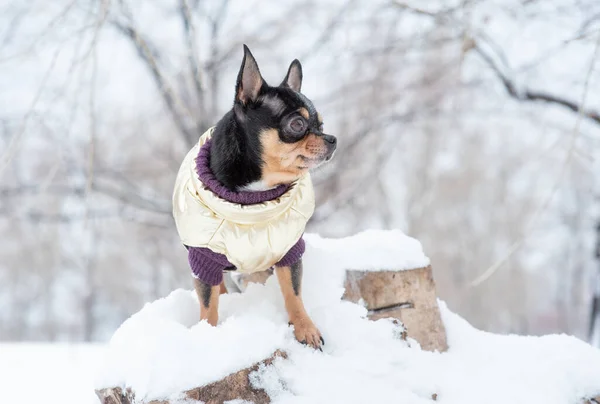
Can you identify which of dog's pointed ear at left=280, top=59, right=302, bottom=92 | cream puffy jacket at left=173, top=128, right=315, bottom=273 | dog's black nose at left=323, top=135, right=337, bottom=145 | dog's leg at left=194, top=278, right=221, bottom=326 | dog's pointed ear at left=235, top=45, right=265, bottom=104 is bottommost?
dog's leg at left=194, top=278, right=221, bottom=326

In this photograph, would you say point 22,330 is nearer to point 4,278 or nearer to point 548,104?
point 4,278

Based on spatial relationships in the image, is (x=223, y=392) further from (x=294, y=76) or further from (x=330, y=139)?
(x=294, y=76)

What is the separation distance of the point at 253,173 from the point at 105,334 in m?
15.7

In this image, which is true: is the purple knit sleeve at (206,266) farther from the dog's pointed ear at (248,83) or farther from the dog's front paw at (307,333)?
the dog's pointed ear at (248,83)

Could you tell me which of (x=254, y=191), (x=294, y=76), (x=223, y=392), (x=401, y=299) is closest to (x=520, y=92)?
(x=401, y=299)

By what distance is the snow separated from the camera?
9.75 ft

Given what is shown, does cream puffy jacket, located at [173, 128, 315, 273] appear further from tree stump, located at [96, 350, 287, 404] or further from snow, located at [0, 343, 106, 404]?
snow, located at [0, 343, 106, 404]

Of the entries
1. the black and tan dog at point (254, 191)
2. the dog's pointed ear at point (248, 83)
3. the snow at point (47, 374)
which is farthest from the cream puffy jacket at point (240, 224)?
the snow at point (47, 374)

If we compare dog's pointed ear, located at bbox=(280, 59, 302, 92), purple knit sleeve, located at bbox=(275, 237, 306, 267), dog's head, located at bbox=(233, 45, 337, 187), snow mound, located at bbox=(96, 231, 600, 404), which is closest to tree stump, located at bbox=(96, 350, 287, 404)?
snow mound, located at bbox=(96, 231, 600, 404)

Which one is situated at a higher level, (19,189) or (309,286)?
(19,189)

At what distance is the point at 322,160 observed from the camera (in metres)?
1.82

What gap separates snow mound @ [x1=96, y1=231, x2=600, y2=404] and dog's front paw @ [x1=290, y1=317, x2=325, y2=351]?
0.03m

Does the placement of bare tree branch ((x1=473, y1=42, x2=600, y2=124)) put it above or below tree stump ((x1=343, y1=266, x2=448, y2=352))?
above

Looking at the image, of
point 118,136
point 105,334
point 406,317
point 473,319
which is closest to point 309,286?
point 406,317
